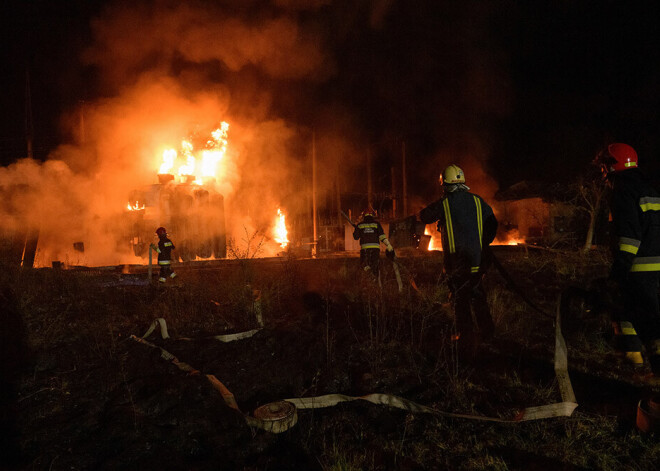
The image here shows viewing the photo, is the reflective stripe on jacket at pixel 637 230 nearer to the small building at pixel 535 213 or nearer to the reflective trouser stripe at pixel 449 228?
the reflective trouser stripe at pixel 449 228

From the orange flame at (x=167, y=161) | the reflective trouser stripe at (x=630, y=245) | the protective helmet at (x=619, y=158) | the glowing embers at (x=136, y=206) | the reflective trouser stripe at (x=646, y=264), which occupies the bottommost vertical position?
the reflective trouser stripe at (x=646, y=264)

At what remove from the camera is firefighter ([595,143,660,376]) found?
2.98m

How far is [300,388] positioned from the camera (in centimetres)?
333

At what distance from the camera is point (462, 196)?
3920mm

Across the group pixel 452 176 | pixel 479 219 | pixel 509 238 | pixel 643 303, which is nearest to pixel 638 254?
pixel 643 303

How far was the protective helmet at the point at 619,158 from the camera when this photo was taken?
3213 mm

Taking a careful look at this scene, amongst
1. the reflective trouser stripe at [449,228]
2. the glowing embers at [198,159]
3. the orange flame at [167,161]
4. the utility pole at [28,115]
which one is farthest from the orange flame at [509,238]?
the utility pole at [28,115]

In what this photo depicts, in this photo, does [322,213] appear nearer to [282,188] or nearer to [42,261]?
[282,188]

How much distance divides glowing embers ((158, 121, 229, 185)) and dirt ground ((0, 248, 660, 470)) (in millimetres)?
13430

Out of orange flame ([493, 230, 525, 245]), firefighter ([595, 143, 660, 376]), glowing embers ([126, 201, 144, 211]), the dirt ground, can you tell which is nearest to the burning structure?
glowing embers ([126, 201, 144, 211])

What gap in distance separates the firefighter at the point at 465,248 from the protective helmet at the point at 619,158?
3.62 ft

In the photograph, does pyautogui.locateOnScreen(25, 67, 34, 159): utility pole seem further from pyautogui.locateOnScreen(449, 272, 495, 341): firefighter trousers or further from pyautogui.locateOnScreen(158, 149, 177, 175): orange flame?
pyautogui.locateOnScreen(449, 272, 495, 341): firefighter trousers

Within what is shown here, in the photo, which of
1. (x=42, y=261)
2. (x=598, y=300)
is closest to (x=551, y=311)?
(x=598, y=300)

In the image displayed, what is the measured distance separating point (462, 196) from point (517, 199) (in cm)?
2363
